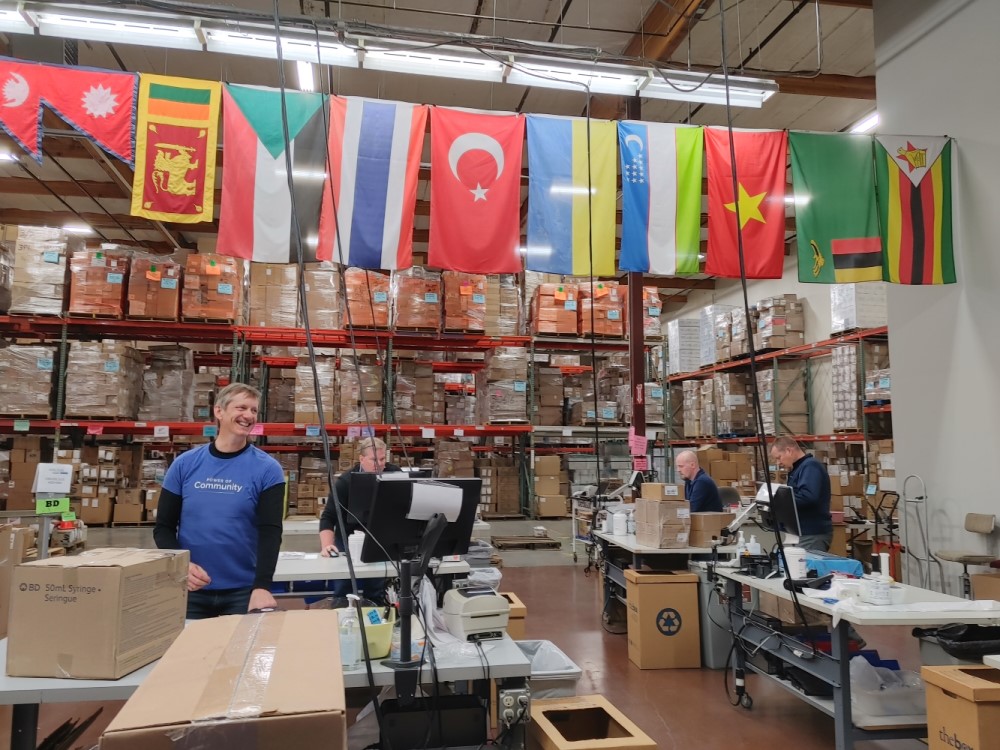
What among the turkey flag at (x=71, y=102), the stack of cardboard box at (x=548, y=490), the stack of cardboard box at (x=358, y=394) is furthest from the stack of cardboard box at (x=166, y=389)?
the stack of cardboard box at (x=548, y=490)

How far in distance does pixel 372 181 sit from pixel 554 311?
480 centimetres

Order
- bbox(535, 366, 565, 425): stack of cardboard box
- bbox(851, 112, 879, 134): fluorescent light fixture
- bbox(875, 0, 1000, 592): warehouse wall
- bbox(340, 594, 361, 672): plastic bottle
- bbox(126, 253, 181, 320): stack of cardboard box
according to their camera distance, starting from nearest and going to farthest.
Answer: bbox(340, 594, 361, 672): plastic bottle
bbox(875, 0, 1000, 592): warehouse wall
bbox(126, 253, 181, 320): stack of cardboard box
bbox(851, 112, 879, 134): fluorescent light fixture
bbox(535, 366, 565, 425): stack of cardboard box

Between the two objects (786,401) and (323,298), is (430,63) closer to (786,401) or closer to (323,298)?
(323,298)

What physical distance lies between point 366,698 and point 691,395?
40.7 feet

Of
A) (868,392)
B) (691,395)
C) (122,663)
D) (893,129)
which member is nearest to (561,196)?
(893,129)

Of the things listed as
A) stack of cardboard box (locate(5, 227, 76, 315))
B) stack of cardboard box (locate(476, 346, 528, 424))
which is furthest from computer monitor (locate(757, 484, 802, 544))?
stack of cardboard box (locate(5, 227, 76, 315))

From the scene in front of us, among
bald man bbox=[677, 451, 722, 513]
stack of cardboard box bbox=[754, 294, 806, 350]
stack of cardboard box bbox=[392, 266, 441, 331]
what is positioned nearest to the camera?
bald man bbox=[677, 451, 722, 513]

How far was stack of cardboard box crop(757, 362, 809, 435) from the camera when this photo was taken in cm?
1242

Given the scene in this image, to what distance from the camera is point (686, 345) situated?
14984 mm

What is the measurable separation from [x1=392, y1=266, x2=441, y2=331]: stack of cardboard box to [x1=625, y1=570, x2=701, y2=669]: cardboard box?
5.07 meters

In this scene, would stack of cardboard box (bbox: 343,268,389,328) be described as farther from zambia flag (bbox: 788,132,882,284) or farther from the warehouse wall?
the warehouse wall

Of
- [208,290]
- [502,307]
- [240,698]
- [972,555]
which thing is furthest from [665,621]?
[208,290]

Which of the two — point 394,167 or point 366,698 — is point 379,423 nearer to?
point 394,167

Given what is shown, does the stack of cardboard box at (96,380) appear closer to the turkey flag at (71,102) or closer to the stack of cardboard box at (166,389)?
the stack of cardboard box at (166,389)
